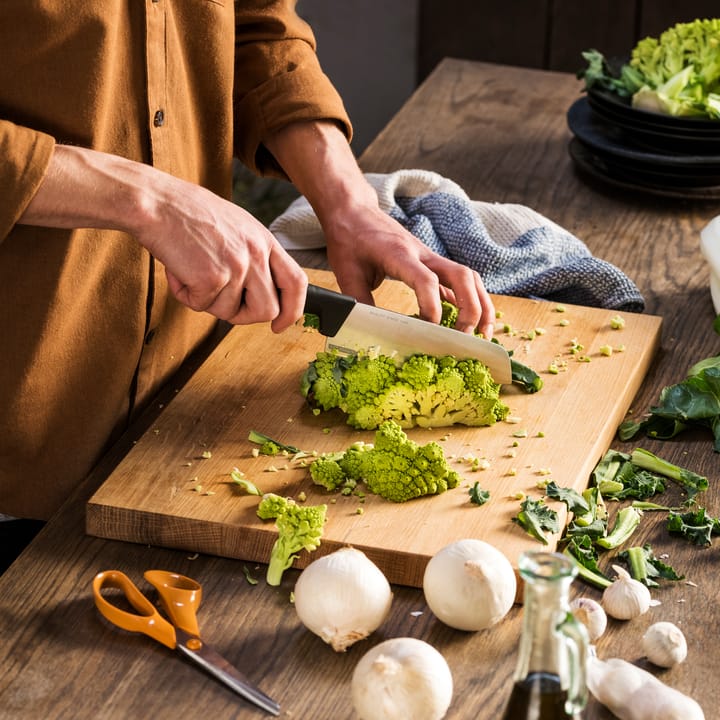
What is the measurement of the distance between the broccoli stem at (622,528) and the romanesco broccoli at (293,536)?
13.4 inches

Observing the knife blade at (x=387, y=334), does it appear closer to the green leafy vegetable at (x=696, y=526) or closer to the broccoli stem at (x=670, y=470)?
the broccoli stem at (x=670, y=470)

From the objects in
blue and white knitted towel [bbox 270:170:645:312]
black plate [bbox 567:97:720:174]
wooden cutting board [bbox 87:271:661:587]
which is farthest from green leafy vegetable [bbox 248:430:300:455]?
black plate [bbox 567:97:720:174]

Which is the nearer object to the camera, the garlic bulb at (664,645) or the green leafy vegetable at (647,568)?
the garlic bulb at (664,645)

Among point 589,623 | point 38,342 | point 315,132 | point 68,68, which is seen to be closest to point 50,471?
point 38,342

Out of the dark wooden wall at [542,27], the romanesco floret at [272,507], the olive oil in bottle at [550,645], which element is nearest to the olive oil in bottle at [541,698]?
the olive oil in bottle at [550,645]

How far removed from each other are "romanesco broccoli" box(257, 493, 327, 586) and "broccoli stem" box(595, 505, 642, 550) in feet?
1.12

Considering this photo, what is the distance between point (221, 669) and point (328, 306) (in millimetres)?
585

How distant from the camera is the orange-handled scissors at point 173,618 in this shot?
114 cm

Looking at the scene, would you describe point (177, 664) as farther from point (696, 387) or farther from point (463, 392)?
point (696, 387)

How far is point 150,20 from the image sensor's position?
A: 149cm

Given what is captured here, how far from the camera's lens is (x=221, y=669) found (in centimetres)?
114

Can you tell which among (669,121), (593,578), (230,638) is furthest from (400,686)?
(669,121)

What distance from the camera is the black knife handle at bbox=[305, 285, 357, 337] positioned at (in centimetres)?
156

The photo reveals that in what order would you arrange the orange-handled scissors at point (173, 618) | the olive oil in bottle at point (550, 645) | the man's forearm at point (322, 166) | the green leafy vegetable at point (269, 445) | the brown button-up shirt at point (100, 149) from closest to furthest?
the olive oil in bottle at point (550, 645), the orange-handled scissors at point (173, 618), the brown button-up shirt at point (100, 149), the green leafy vegetable at point (269, 445), the man's forearm at point (322, 166)
